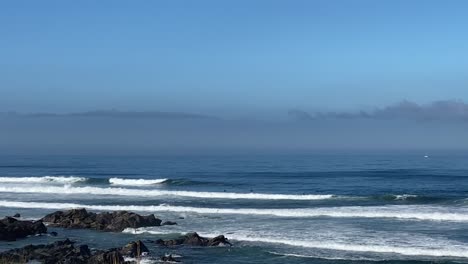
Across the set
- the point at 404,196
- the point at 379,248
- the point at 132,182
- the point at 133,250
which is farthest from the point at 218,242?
the point at 132,182

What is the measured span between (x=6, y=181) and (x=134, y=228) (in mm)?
38398

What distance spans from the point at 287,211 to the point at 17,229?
16000mm

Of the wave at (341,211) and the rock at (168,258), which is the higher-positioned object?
the wave at (341,211)

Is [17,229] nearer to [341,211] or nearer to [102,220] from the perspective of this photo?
[102,220]

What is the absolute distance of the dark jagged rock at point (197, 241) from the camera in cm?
2414

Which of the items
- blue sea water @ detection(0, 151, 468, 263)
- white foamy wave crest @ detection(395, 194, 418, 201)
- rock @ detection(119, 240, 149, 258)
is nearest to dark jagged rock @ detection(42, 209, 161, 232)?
blue sea water @ detection(0, 151, 468, 263)

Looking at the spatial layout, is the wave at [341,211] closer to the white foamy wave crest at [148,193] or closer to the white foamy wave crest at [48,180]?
the white foamy wave crest at [148,193]

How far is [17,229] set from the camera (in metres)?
27.3

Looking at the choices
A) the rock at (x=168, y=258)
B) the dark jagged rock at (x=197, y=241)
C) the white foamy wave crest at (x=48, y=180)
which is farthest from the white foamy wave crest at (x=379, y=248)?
the white foamy wave crest at (x=48, y=180)

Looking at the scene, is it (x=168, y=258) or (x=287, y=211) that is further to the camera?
(x=287, y=211)

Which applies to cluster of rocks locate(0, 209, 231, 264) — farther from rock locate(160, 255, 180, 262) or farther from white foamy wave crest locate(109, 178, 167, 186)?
white foamy wave crest locate(109, 178, 167, 186)

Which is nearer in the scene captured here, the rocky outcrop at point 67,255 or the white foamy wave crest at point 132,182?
the rocky outcrop at point 67,255

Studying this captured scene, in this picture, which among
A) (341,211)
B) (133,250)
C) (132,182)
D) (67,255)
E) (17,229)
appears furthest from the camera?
(132,182)

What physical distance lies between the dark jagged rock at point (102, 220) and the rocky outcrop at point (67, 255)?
6189 millimetres
